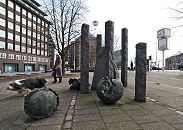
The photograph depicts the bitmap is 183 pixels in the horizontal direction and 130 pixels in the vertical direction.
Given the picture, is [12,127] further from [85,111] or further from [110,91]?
[110,91]

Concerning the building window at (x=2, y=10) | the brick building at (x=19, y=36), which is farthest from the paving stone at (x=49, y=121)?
the building window at (x=2, y=10)

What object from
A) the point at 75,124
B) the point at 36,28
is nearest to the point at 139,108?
the point at 75,124

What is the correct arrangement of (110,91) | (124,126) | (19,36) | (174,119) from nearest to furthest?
(124,126), (174,119), (110,91), (19,36)

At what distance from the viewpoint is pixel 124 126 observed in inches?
184

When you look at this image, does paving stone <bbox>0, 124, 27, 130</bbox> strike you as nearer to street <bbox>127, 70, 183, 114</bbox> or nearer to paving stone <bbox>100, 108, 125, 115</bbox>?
paving stone <bbox>100, 108, 125, 115</bbox>

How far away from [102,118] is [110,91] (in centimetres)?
166

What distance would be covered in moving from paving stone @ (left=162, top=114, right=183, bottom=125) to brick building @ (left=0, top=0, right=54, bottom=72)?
159 feet

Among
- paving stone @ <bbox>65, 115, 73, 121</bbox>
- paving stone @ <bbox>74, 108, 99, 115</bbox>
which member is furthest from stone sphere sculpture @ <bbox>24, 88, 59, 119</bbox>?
paving stone @ <bbox>74, 108, 99, 115</bbox>

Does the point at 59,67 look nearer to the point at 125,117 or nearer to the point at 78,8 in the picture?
the point at 125,117

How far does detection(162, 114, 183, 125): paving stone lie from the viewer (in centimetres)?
476

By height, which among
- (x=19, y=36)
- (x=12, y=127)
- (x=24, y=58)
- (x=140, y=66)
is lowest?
(x=12, y=127)

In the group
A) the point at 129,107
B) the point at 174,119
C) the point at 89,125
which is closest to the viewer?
the point at 89,125

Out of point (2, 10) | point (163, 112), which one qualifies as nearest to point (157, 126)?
point (163, 112)

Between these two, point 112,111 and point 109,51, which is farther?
point 109,51
